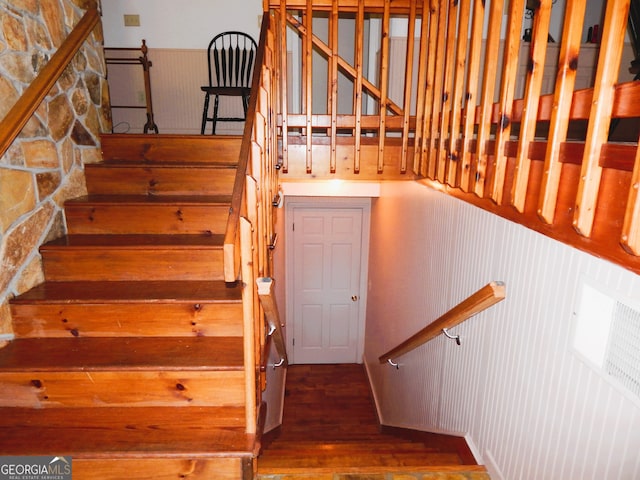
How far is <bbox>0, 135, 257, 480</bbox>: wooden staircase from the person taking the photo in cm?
153

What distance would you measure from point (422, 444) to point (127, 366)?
1.95 m

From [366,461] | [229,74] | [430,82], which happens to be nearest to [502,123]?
[430,82]

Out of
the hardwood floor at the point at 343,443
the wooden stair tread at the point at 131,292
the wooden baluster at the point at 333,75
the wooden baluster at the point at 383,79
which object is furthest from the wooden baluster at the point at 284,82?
the hardwood floor at the point at 343,443

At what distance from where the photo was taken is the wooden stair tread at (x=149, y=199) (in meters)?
2.29

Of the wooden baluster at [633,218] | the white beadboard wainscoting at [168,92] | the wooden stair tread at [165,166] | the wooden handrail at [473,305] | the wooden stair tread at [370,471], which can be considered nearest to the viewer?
the wooden baluster at [633,218]

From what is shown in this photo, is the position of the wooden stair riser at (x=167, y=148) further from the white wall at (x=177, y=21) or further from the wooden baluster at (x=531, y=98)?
the wooden baluster at (x=531, y=98)

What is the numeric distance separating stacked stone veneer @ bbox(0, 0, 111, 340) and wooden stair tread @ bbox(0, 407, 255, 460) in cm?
48

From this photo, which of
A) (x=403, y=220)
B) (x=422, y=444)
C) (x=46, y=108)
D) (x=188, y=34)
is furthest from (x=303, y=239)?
(x=46, y=108)

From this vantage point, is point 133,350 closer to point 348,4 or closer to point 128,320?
point 128,320

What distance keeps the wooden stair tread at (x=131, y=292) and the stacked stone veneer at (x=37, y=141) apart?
0.12m

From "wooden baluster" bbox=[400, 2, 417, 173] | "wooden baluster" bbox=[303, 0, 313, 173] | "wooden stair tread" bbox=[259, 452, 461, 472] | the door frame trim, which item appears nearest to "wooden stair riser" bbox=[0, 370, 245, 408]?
"wooden stair tread" bbox=[259, 452, 461, 472]

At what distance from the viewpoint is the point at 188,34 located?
153 inches

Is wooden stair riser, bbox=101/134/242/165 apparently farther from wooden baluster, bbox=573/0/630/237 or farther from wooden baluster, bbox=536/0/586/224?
wooden baluster, bbox=573/0/630/237

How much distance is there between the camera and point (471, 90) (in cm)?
157
